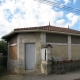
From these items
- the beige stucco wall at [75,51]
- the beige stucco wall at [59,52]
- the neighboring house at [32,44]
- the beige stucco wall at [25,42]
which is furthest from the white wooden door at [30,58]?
the beige stucco wall at [75,51]

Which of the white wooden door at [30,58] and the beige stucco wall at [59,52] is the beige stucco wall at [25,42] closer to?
the white wooden door at [30,58]

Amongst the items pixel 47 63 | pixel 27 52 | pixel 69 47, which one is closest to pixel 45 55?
pixel 47 63

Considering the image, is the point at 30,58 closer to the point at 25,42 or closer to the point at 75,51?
the point at 25,42

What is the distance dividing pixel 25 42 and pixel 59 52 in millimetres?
3288

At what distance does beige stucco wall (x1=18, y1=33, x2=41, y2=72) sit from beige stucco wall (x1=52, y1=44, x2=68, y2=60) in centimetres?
149

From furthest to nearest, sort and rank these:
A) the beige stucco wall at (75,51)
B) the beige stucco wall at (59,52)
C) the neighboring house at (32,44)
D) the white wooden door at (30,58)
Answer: the beige stucco wall at (75,51), the beige stucco wall at (59,52), the white wooden door at (30,58), the neighboring house at (32,44)

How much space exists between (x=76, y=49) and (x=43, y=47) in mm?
4211

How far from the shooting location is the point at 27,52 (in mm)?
14883

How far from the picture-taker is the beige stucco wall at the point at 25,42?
48.4ft

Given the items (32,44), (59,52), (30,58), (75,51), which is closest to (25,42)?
(32,44)

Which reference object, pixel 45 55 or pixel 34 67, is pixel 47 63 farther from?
pixel 34 67

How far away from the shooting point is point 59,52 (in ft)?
52.0

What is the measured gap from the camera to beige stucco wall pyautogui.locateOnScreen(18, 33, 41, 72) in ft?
48.4

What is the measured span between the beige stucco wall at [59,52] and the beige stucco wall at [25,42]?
4.90ft
